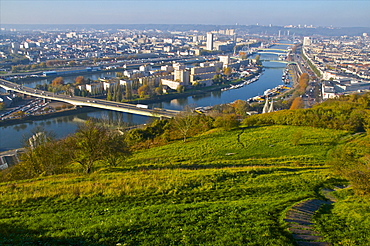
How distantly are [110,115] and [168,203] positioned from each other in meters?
11.0

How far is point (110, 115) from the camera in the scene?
1272cm

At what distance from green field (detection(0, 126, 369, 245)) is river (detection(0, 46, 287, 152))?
10.9 ft

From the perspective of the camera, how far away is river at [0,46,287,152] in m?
9.90

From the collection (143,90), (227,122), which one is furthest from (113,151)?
(143,90)

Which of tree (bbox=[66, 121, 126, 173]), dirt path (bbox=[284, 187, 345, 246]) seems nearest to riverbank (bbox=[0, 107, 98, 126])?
tree (bbox=[66, 121, 126, 173])

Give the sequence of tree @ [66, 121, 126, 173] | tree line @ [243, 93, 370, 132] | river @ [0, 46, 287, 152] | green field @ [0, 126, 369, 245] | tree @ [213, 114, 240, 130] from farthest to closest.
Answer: river @ [0, 46, 287, 152], tree @ [213, 114, 240, 130], tree line @ [243, 93, 370, 132], tree @ [66, 121, 126, 173], green field @ [0, 126, 369, 245]

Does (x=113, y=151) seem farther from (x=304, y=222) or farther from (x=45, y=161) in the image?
(x=304, y=222)

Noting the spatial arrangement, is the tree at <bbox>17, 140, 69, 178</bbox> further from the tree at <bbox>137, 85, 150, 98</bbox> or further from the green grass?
the tree at <bbox>137, 85, 150, 98</bbox>

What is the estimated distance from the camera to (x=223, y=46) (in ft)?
143

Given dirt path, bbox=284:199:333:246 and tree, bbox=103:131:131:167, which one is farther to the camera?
tree, bbox=103:131:131:167

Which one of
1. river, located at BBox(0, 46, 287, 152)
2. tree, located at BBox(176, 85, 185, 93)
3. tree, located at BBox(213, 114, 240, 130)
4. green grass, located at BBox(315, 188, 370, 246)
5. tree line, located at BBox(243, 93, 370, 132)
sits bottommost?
river, located at BBox(0, 46, 287, 152)

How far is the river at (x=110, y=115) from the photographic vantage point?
990cm

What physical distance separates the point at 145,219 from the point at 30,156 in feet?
8.63

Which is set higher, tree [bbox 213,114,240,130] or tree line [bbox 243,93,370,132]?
tree line [bbox 243,93,370,132]
